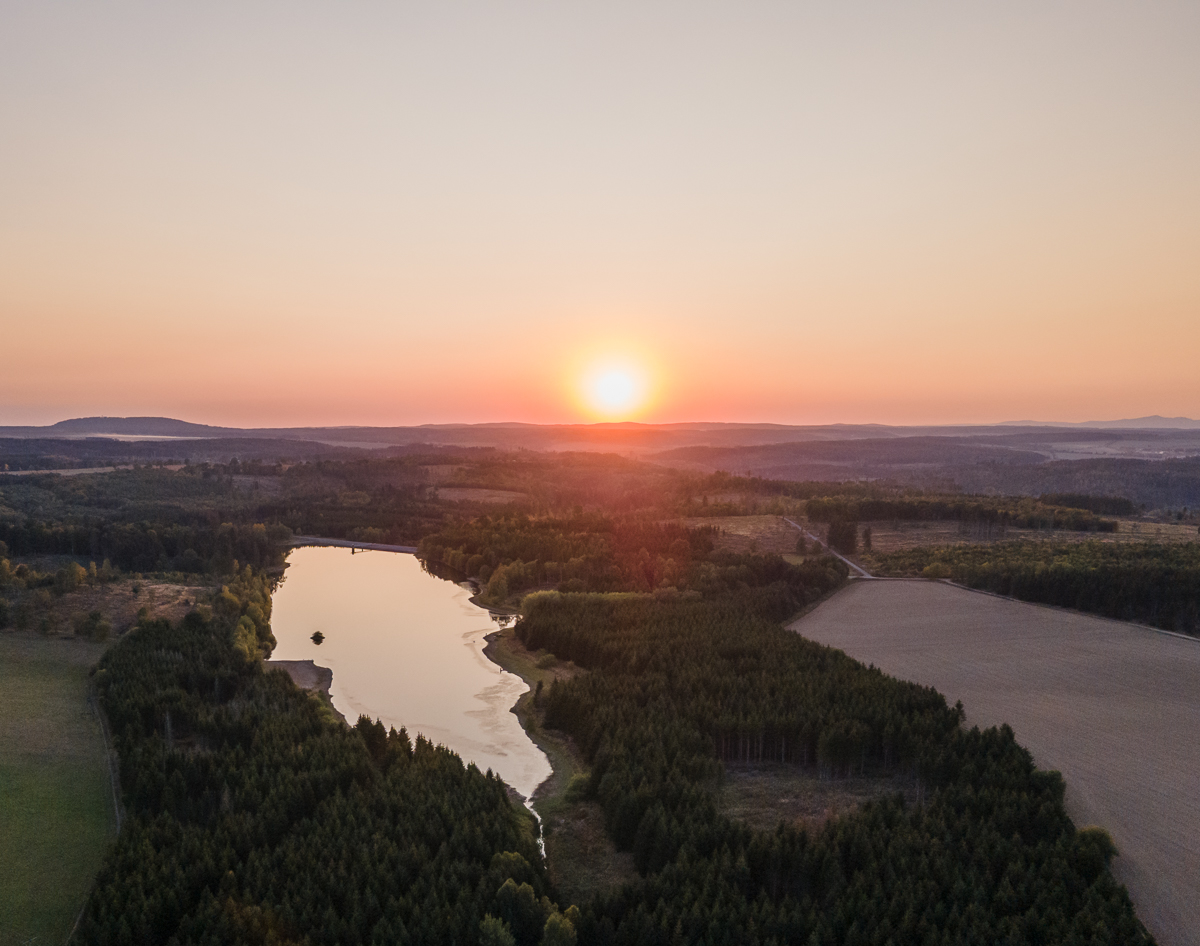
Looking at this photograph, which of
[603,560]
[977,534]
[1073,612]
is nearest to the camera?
[1073,612]

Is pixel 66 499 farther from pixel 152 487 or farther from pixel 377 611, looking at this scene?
pixel 377 611

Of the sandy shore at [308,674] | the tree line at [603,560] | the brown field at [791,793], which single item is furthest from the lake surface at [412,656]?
the brown field at [791,793]

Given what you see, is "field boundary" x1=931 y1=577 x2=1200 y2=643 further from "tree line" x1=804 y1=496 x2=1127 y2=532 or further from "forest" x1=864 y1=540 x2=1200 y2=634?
"tree line" x1=804 y1=496 x2=1127 y2=532

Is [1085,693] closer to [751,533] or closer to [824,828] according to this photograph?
[824,828]

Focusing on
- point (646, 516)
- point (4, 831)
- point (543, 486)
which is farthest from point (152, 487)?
point (4, 831)

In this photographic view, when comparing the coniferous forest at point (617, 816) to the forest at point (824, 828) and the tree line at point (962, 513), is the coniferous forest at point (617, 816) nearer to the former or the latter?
the forest at point (824, 828)

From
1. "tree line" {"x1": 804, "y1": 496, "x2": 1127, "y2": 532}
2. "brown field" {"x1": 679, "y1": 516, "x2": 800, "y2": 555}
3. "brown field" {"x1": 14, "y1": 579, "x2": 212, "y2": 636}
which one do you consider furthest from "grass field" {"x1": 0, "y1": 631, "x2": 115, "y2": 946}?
"tree line" {"x1": 804, "y1": 496, "x2": 1127, "y2": 532}

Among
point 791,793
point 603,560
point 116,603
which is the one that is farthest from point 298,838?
point 603,560
